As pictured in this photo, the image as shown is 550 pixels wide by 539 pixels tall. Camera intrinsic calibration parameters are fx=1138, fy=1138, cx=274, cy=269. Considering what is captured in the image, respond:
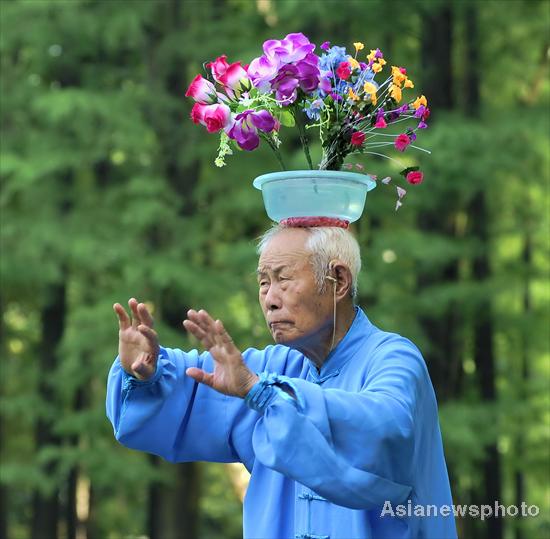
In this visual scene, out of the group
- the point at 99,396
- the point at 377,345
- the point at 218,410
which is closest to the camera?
the point at 377,345

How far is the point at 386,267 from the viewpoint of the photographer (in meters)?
11.1

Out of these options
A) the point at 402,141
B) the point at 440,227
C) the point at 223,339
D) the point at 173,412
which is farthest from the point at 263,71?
the point at 440,227

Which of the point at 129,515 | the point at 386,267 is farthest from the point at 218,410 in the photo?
the point at 129,515

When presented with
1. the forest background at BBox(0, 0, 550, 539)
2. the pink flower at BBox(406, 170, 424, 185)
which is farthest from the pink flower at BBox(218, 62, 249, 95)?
the forest background at BBox(0, 0, 550, 539)

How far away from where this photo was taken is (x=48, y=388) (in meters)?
12.5

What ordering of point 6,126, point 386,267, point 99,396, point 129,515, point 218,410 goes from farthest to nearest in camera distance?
point 129,515, point 99,396, point 6,126, point 386,267, point 218,410

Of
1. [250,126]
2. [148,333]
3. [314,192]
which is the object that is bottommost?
[148,333]

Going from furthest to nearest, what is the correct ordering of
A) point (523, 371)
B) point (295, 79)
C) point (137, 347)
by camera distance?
point (523, 371), point (295, 79), point (137, 347)

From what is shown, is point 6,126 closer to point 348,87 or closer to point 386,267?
point 386,267

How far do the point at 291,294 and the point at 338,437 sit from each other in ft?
2.01

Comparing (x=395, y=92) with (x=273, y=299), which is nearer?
(x=273, y=299)

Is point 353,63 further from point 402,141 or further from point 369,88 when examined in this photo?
point 402,141

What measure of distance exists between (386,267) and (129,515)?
6.81 m

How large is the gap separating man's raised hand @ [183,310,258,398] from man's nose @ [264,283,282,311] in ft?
1.63
